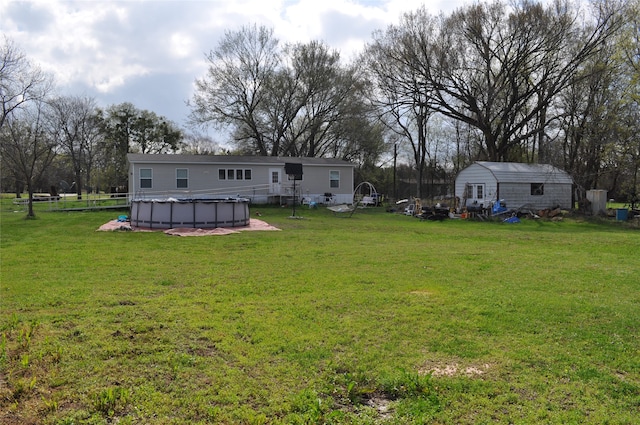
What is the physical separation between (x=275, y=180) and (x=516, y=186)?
560 inches

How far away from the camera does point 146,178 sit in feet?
83.9

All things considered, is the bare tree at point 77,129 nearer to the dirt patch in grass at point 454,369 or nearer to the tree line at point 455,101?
the tree line at point 455,101

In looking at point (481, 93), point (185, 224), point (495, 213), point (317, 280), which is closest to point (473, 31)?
point (481, 93)

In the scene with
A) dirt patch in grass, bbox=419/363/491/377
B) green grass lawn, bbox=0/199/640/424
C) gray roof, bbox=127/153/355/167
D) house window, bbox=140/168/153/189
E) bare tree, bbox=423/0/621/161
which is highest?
bare tree, bbox=423/0/621/161

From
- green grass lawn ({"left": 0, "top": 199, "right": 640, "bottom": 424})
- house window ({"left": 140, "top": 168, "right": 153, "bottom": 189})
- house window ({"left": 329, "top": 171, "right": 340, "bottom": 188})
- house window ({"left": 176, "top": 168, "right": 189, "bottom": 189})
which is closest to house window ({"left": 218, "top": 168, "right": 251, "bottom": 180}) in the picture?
house window ({"left": 176, "top": 168, "right": 189, "bottom": 189})

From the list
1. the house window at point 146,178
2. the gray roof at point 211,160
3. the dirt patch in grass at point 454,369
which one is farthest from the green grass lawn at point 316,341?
the gray roof at point 211,160

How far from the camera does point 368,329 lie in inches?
184

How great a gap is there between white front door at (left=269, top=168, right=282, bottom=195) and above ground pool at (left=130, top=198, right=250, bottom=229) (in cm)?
1224

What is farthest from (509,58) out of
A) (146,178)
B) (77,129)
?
(77,129)

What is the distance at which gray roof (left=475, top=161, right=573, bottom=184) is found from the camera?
23.8 m

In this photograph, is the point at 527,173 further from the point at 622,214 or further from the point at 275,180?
the point at 275,180

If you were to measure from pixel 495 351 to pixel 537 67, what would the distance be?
85.1ft

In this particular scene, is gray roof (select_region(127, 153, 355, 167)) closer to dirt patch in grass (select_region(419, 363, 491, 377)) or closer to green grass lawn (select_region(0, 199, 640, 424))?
green grass lawn (select_region(0, 199, 640, 424))

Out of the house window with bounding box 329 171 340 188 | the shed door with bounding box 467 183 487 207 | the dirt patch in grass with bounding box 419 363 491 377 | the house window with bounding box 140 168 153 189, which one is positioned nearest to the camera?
the dirt patch in grass with bounding box 419 363 491 377
